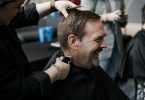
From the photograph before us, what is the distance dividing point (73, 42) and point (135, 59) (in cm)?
124

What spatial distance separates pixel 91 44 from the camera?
5.09 feet

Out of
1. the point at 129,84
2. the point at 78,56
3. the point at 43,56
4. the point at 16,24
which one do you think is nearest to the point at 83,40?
the point at 78,56

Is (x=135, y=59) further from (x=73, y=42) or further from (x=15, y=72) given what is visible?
(x=15, y=72)

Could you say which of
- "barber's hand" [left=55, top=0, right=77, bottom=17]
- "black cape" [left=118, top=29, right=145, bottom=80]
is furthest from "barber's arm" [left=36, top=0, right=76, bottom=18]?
"black cape" [left=118, top=29, right=145, bottom=80]

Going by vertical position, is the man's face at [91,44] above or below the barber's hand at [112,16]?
above

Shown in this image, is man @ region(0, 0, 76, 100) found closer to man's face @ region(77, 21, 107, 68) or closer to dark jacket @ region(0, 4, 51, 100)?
dark jacket @ region(0, 4, 51, 100)

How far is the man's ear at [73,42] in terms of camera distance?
1543mm

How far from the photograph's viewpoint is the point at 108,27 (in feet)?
8.93

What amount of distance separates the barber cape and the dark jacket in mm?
246

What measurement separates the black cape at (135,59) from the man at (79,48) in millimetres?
1083

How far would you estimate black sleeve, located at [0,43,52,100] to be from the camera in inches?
45.7

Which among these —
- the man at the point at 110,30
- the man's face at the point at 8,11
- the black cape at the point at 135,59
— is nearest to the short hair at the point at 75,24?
the man's face at the point at 8,11

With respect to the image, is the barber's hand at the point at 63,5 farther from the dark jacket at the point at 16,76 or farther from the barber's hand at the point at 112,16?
the barber's hand at the point at 112,16

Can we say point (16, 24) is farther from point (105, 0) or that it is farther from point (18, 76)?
point (105, 0)
